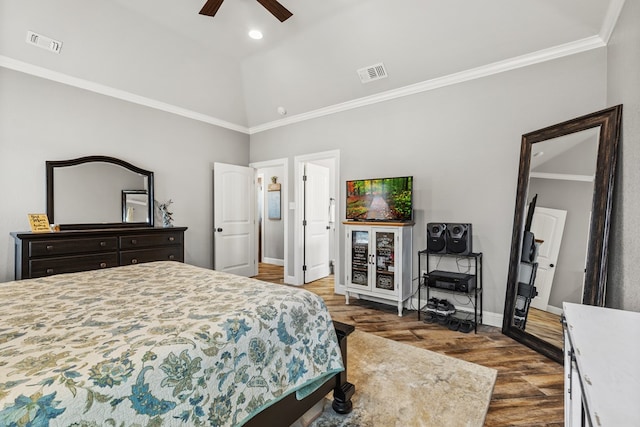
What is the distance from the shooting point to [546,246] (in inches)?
102

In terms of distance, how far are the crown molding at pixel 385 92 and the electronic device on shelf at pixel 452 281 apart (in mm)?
2139

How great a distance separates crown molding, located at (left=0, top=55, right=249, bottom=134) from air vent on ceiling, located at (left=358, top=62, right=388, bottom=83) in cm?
242

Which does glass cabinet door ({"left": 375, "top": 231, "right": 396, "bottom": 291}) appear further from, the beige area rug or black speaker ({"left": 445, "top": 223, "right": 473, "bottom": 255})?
the beige area rug

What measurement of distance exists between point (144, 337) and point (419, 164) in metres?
3.33

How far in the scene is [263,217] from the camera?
6848 mm

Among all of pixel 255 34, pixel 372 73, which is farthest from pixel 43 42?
pixel 372 73

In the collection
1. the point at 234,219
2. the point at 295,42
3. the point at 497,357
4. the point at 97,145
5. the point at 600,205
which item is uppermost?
the point at 295,42

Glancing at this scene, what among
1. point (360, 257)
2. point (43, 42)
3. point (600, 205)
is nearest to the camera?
point (600, 205)

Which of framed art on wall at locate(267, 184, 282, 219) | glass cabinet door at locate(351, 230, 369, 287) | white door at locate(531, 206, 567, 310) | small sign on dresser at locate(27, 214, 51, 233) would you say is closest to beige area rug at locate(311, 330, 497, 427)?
white door at locate(531, 206, 567, 310)

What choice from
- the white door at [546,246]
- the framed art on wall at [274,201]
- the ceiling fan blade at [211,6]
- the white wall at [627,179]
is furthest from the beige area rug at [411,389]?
the framed art on wall at [274,201]

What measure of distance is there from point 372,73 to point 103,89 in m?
3.21

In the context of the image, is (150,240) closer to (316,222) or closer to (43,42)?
(43,42)

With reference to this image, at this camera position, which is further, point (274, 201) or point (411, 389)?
point (274, 201)

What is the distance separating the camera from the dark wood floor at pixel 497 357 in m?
1.79
